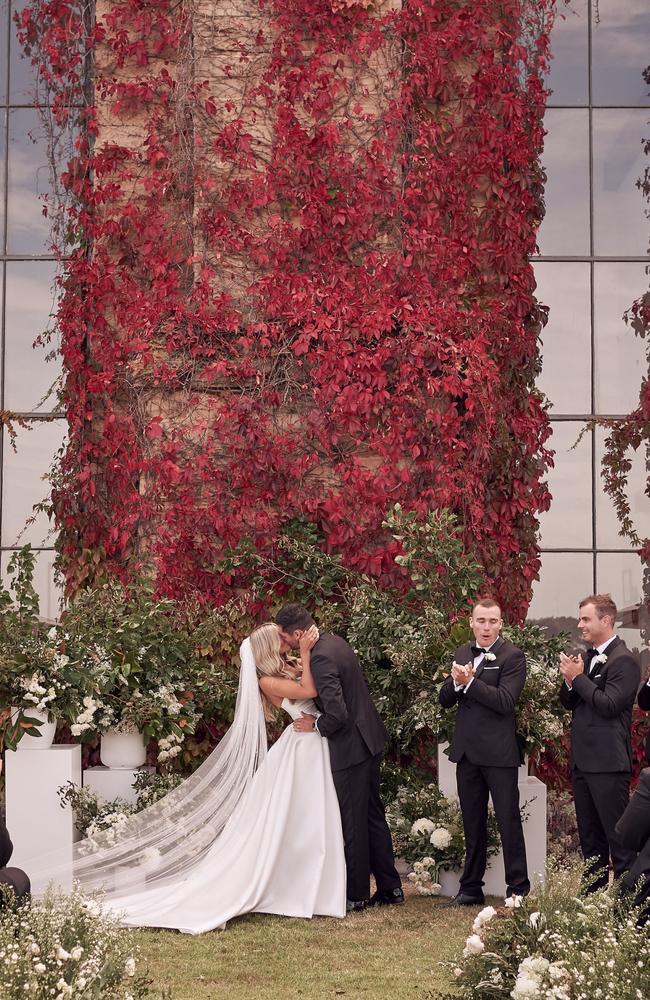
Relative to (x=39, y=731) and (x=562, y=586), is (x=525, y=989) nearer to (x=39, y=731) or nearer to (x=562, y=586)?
(x=39, y=731)

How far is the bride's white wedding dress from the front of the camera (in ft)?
20.4

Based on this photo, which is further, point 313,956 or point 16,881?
point 313,956

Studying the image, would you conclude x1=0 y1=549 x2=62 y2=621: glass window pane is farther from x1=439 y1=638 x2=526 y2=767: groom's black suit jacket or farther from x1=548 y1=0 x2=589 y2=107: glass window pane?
x1=548 y1=0 x2=589 y2=107: glass window pane

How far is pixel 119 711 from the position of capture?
740 centimetres

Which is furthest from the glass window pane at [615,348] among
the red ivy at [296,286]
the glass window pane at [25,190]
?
the glass window pane at [25,190]

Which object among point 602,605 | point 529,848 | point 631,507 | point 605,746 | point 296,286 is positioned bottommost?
point 529,848

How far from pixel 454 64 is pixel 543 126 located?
1327mm

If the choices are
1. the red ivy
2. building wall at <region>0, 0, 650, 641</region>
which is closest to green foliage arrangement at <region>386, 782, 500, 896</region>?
the red ivy

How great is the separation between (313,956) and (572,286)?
671cm

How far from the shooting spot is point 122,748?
291 inches

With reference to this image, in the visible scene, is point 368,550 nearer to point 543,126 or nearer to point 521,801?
point 521,801

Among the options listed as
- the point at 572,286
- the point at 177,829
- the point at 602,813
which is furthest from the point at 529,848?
the point at 572,286

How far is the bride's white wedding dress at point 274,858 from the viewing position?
20.4 feet

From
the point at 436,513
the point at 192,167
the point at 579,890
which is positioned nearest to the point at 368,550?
the point at 436,513
